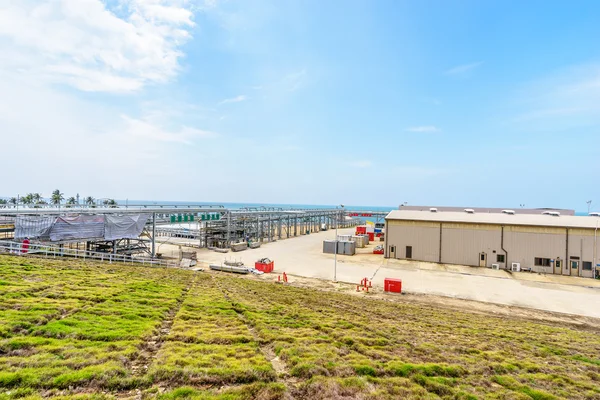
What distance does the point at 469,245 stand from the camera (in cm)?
3956

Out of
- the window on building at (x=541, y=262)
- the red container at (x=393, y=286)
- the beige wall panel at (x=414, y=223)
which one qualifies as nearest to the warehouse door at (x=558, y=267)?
the window on building at (x=541, y=262)

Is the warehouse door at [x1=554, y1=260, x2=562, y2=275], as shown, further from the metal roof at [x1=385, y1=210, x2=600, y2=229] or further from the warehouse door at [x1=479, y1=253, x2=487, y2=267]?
the warehouse door at [x1=479, y1=253, x2=487, y2=267]

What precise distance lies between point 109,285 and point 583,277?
1980 inches

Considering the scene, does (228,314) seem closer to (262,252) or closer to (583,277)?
(262,252)

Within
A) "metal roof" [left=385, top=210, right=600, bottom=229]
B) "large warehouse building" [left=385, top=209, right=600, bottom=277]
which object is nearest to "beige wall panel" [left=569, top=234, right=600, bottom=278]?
"large warehouse building" [left=385, top=209, right=600, bottom=277]

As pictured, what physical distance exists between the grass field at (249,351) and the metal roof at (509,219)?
24.8m

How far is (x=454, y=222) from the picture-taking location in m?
40.4

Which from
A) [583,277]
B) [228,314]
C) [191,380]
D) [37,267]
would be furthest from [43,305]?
[583,277]

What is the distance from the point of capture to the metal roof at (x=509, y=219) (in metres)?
36.7

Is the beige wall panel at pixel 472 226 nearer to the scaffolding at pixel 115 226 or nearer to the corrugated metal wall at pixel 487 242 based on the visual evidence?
the corrugated metal wall at pixel 487 242

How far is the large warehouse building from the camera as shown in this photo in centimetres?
3525

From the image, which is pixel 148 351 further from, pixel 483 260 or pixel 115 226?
pixel 483 260

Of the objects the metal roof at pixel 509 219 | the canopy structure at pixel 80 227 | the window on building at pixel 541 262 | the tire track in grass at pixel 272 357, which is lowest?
the window on building at pixel 541 262

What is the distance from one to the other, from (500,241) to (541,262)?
5101 mm
